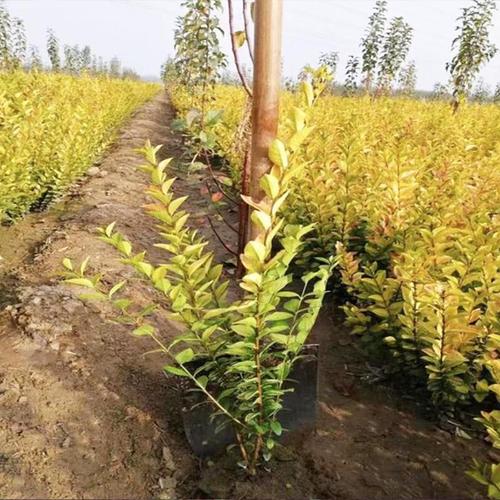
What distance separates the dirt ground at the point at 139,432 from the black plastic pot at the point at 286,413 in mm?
58

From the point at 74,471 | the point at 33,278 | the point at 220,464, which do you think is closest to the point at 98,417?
the point at 74,471

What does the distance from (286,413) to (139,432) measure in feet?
1.95

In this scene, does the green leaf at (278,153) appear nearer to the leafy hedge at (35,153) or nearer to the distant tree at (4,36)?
the leafy hedge at (35,153)

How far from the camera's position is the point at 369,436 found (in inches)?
75.2

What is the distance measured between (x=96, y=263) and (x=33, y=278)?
15.4 inches

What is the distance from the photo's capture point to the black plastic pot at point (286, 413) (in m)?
1.67

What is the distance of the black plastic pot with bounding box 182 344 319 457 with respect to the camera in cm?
167

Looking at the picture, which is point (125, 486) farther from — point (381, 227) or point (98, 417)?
point (381, 227)

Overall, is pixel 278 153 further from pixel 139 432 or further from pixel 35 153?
pixel 35 153

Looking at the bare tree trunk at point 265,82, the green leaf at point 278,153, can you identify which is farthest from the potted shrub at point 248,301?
the bare tree trunk at point 265,82

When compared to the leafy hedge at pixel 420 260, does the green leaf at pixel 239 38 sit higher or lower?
higher

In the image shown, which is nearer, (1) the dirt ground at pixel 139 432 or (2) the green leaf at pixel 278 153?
(2) the green leaf at pixel 278 153

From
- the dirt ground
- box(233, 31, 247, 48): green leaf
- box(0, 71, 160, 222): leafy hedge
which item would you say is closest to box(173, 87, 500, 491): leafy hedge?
the dirt ground

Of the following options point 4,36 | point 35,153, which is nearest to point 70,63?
point 4,36
